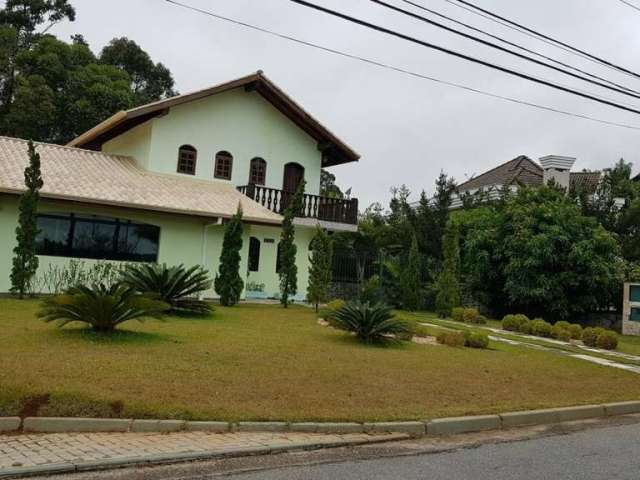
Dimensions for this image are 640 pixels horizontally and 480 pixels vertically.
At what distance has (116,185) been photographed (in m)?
19.9

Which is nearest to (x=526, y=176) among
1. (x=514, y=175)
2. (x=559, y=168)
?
(x=514, y=175)

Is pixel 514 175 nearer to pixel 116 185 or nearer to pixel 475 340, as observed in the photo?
pixel 116 185

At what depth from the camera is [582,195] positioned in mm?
26047

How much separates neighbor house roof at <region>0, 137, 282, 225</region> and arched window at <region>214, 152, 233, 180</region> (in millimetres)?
584

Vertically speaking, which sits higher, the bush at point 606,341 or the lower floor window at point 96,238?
the lower floor window at point 96,238

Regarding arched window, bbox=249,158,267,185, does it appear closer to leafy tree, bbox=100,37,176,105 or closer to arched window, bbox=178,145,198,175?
arched window, bbox=178,145,198,175

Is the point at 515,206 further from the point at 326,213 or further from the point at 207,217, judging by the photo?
the point at 207,217

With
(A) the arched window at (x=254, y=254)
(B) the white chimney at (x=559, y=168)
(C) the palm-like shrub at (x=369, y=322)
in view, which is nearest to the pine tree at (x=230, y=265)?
(A) the arched window at (x=254, y=254)

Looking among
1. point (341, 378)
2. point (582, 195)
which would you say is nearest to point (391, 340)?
point (341, 378)

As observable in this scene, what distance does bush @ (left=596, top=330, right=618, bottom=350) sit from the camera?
623 inches

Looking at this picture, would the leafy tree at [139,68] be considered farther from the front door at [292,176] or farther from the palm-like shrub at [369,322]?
the palm-like shrub at [369,322]

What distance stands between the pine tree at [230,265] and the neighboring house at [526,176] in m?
15.3

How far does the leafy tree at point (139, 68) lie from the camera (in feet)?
139

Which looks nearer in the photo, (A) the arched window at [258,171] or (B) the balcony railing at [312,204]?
(B) the balcony railing at [312,204]
